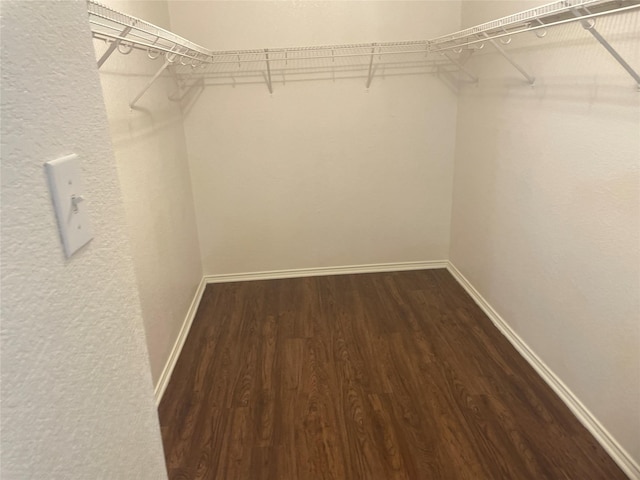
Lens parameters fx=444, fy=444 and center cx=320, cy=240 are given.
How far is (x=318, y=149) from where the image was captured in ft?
9.95

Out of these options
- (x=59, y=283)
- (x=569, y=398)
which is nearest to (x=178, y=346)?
(x=569, y=398)

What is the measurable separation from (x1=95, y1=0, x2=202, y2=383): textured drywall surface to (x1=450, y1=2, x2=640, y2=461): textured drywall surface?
5.90 ft

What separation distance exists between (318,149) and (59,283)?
2.62m

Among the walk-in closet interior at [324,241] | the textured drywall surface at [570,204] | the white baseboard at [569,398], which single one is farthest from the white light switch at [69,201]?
the white baseboard at [569,398]

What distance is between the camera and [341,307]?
9.27ft

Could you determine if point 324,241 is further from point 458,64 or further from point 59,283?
point 59,283

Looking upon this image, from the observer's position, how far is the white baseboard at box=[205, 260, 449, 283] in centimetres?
329

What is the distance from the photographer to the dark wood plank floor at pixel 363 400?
166 centimetres

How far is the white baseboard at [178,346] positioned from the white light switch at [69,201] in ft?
4.46

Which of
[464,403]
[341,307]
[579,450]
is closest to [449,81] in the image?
[341,307]

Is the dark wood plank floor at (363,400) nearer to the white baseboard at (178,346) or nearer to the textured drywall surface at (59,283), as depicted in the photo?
the white baseboard at (178,346)

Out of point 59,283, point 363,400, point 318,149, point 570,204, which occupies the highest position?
point 59,283

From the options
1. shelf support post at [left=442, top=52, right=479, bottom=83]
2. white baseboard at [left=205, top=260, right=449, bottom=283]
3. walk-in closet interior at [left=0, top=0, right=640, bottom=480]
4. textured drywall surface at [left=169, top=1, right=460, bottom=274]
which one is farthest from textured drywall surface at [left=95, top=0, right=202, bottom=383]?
shelf support post at [left=442, top=52, right=479, bottom=83]

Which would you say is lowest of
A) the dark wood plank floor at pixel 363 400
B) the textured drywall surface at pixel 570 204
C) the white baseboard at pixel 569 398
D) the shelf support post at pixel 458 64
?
the dark wood plank floor at pixel 363 400
